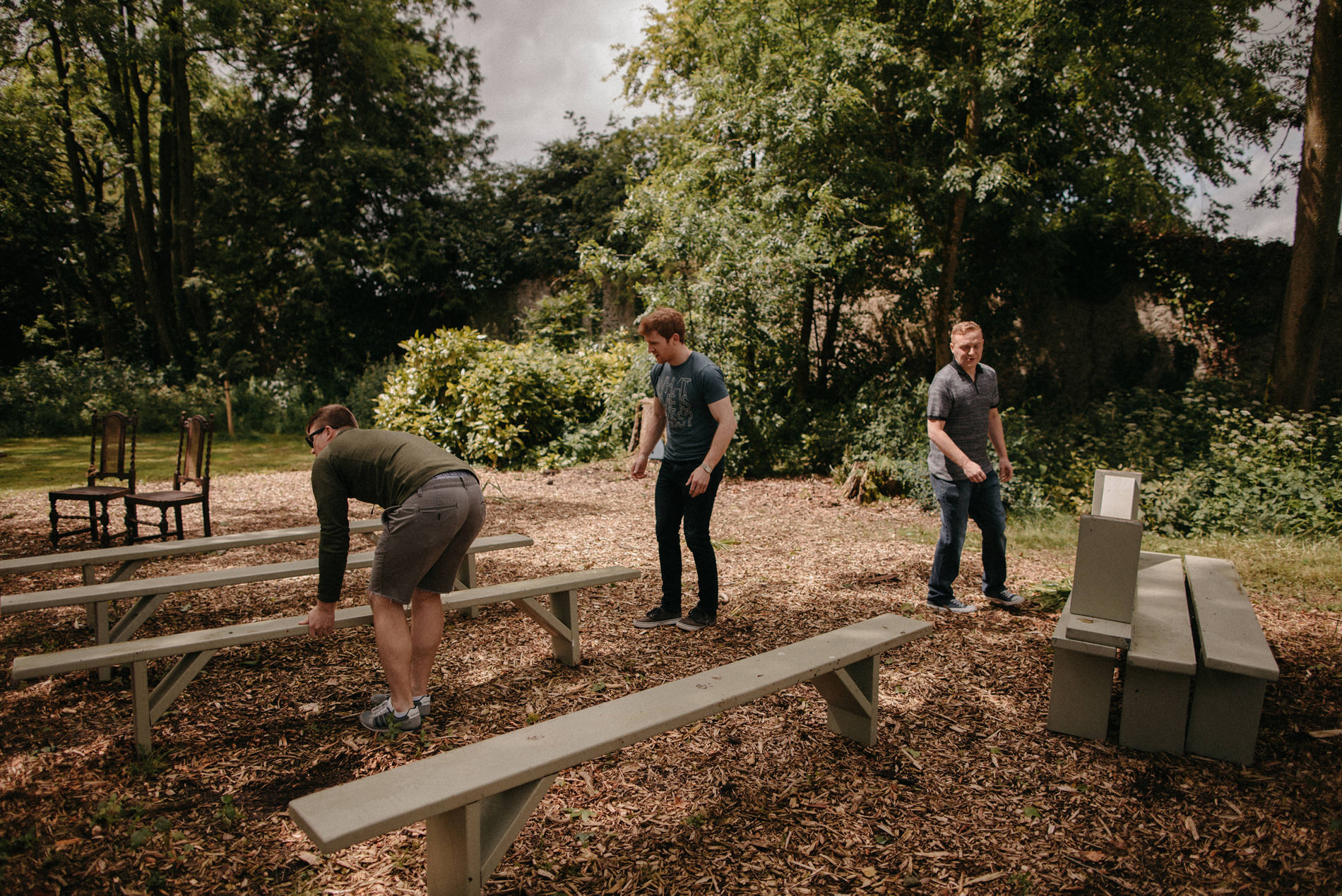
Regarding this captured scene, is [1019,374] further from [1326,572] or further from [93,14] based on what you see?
[93,14]

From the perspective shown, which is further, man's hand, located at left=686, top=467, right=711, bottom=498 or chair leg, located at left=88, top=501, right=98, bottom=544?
chair leg, located at left=88, top=501, right=98, bottom=544

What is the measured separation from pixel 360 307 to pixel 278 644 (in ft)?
52.1

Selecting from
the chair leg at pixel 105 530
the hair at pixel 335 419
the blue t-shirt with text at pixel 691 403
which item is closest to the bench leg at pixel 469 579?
the blue t-shirt with text at pixel 691 403

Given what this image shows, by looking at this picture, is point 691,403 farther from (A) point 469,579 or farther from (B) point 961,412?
(A) point 469,579

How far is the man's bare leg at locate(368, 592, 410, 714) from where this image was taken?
9.60 ft

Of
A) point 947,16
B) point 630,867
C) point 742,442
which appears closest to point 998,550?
point 630,867

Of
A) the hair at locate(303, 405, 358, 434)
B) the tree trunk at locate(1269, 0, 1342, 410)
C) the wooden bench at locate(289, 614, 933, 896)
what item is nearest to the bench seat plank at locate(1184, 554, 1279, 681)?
the wooden bench at locate(289, 614, 933, 896)

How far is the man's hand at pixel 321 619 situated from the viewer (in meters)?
2.90

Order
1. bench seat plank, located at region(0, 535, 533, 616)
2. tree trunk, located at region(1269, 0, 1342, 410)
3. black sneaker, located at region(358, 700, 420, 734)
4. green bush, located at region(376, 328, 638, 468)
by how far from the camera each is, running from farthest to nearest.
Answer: green bush, located at region(376, 328, 638, 468) < tree trunk, located at region(1269, 0, 1342, 410) < bench seat plank, located at region(0, 535, 533, 616) < black sneaker, located at region(358, 700, 420, 734)

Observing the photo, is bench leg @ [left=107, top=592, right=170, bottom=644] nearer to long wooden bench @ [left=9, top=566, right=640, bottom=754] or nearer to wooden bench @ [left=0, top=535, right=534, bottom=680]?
wooden bench @ [left=0, top=535, right=534, bottom=680]

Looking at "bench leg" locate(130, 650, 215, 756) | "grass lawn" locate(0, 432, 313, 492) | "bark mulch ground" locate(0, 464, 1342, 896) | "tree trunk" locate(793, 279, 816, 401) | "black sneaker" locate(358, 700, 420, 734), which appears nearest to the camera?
"bark mulch ground" locate(0, 464, 1342, 896)

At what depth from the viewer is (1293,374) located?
8.06 meters

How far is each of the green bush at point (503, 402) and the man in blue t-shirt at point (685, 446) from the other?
648 centimetres

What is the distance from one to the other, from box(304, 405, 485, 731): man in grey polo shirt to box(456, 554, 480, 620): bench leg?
1.62m
